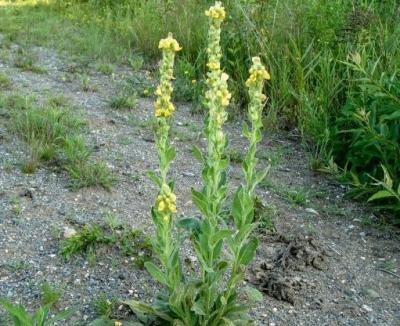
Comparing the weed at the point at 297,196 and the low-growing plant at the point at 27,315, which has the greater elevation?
the low-growing plant at the point at 27,315

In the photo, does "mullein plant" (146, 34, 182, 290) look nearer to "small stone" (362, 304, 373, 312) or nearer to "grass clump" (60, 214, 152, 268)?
"grass clump" (60, 214, 152, 268)

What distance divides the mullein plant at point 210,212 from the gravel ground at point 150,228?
0.43 metres

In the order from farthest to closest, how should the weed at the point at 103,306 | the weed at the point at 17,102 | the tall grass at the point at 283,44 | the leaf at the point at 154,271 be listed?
the weed at the point at 17,102 < the tall grass at the point at 283,44 < the weed at the point at 103,306 < the leaf at the point at 154,271

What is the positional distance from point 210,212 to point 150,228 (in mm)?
1169

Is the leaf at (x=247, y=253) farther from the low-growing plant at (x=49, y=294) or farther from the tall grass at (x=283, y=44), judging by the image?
the tall grass at (x=283, y=44)

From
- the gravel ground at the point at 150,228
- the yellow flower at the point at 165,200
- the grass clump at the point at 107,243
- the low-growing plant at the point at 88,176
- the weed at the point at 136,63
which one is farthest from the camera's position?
the weed at the point at 136,63

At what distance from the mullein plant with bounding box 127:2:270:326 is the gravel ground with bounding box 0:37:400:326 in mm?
433

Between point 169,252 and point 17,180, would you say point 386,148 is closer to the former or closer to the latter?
point 169,252

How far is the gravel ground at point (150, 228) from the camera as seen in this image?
9.44ft

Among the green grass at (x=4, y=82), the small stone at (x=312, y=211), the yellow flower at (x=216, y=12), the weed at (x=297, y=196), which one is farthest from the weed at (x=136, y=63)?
the yellow flower at (x=216, y=12)

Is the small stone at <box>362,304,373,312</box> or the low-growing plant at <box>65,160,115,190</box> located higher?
the low-growing plant at <box>65,160,115,190</box>

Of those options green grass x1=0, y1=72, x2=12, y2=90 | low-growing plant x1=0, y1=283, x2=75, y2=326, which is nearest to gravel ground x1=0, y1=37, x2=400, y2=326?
green grass x1=0, y1=72, x2=12, y2=90

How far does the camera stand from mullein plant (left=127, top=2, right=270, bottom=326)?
215 cm

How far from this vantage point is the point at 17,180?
12.1 ft
